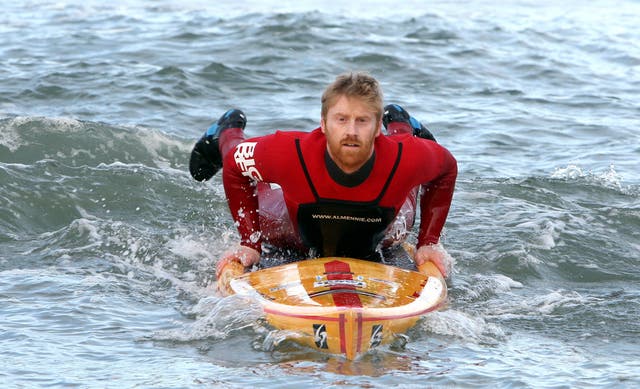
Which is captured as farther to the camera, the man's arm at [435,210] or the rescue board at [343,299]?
the man's arm at [435,210]

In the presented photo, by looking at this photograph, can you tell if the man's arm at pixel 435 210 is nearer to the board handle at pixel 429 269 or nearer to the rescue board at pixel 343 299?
the board handle at pixel 429 269

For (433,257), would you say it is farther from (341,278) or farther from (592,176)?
(592,176)

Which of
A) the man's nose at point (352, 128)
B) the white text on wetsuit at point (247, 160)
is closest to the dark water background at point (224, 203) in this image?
the white text on wetsuit at point (247, 160)

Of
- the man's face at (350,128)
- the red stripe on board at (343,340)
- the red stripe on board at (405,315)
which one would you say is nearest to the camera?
the red stripe on board at (343,340)

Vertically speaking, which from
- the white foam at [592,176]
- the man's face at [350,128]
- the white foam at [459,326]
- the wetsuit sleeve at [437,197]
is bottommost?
the white foam at [459,326]

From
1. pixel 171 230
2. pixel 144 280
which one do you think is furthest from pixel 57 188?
pixel 144 280

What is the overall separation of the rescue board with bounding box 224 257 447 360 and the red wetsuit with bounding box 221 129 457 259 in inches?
7.8

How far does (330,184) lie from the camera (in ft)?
20.6

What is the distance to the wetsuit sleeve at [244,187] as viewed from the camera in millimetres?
6539

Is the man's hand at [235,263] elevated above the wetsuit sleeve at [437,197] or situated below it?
below

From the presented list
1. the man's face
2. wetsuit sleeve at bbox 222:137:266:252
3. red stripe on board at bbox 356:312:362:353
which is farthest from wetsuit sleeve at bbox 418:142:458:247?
red stripe on board at bbox 356:312:362:353

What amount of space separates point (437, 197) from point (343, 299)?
1221 millimetres

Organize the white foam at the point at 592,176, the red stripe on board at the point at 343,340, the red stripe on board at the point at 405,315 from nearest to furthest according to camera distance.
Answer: the red stripe on board at the point at 343,340 < the red stripe on board at the point at 405,315 < the white foam at the point at 592,176

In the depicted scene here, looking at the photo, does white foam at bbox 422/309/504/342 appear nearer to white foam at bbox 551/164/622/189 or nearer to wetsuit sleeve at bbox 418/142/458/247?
wetsuit sleeve at bbox 418/142/458/247
